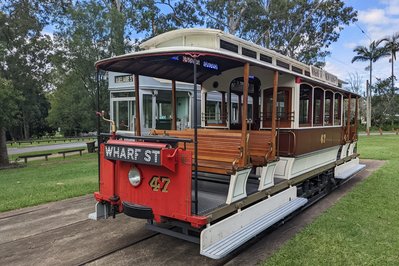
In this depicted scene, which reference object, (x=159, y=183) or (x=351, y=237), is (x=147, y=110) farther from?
(x=351, y=237)

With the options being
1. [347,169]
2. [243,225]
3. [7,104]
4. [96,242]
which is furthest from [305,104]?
[7,104]

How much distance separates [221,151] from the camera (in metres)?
5.00

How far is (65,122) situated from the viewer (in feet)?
159

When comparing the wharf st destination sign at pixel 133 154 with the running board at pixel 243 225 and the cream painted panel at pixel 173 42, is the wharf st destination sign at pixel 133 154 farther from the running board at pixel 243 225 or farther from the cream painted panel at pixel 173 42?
the cream painted panel at pixel 173 42

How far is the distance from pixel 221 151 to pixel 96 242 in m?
2.46

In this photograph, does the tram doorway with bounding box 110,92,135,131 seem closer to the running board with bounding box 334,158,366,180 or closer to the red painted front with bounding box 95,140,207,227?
the running board with bounding box 334,158,366,180

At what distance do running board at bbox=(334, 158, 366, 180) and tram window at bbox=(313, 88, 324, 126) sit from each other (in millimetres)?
2023

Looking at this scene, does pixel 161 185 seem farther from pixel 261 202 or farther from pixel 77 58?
pixel 77 58

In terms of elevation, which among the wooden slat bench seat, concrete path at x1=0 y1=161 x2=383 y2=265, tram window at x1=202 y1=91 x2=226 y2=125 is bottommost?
concrete path at x1=0 y1=161 x2=383 y2=265

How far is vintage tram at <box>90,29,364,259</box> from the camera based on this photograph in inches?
161

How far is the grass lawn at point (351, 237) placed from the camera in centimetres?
436

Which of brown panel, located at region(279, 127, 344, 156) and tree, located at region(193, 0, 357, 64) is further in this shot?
tree, located at region(193, 0, 357, 64)

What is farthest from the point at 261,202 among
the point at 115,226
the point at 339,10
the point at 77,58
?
the point at 339,10

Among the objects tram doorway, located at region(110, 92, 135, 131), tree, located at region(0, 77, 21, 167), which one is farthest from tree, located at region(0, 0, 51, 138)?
tram doorway, located at region(110, 92, 135, 131)
